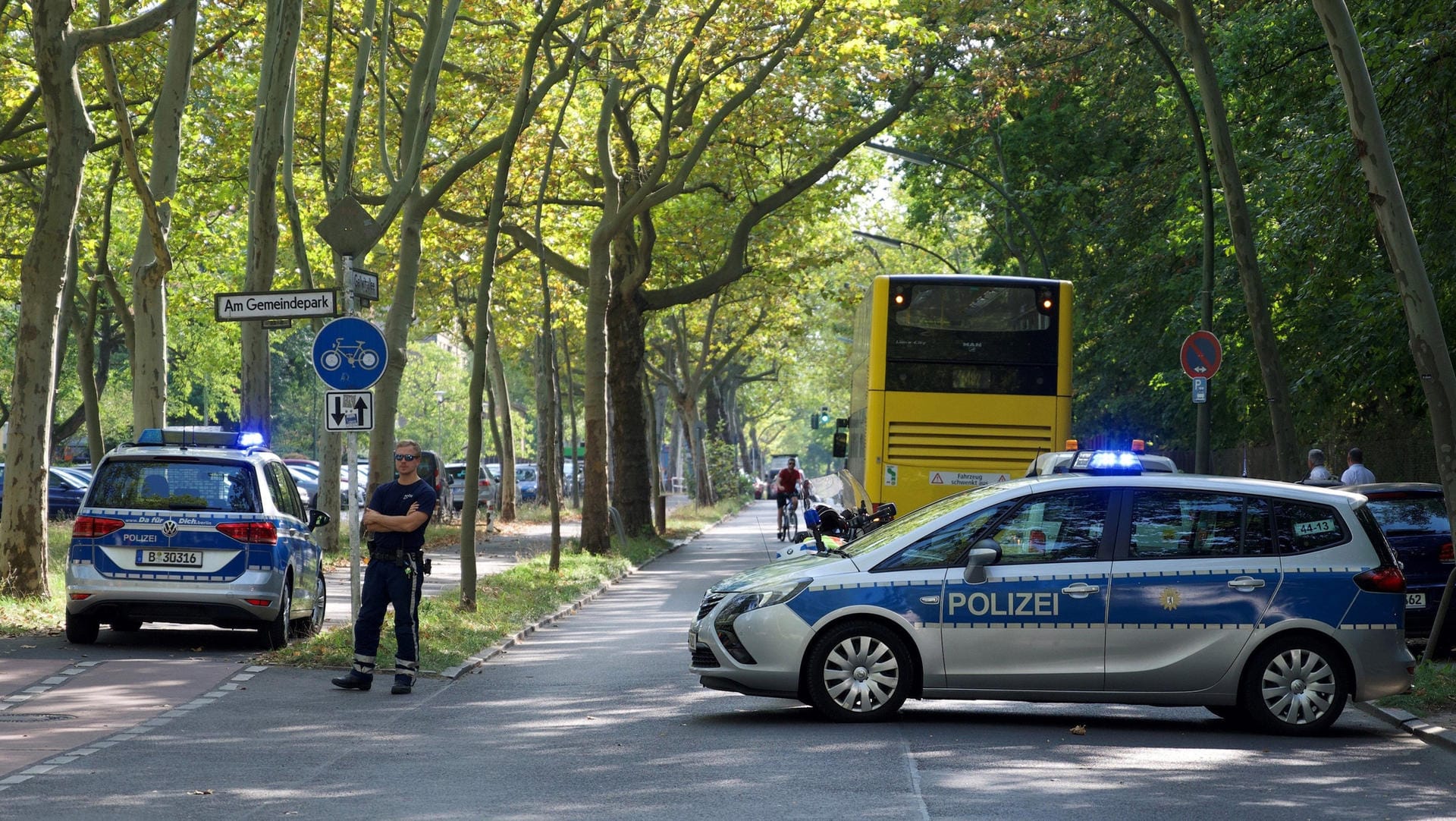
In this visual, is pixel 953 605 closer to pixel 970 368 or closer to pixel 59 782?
pixel 59 782

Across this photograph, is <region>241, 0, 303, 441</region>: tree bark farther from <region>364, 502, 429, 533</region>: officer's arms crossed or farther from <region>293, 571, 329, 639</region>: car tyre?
<region>364, 502, 429, 533</region>: officer's arms crossed

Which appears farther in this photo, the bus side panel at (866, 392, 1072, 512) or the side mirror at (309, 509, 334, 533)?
the bus side panel at (866, 392, 1072, 512)

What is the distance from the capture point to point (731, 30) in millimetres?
24453

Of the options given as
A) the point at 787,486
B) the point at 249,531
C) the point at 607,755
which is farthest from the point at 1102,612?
the point at 787,486

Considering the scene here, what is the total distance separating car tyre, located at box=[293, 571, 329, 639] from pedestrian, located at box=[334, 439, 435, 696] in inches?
138

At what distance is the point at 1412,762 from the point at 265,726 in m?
6.64

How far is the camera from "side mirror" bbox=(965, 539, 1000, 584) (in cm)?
1077

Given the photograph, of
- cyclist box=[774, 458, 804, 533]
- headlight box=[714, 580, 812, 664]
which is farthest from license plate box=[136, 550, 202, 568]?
cyclist box=[774, 458, 804, 533]

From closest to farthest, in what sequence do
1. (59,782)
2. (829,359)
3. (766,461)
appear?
(59,782), (829,359), (766,461)

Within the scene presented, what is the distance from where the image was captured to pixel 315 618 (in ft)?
53.3

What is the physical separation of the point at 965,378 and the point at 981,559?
10078 millimetres

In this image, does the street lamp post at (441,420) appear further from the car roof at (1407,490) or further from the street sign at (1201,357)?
the car roof at (1407,490)

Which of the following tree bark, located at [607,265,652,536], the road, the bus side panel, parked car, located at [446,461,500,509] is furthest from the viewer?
parked car, located at [446,461,500,509]

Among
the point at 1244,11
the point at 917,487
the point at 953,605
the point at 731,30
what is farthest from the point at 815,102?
the point at 953,605
